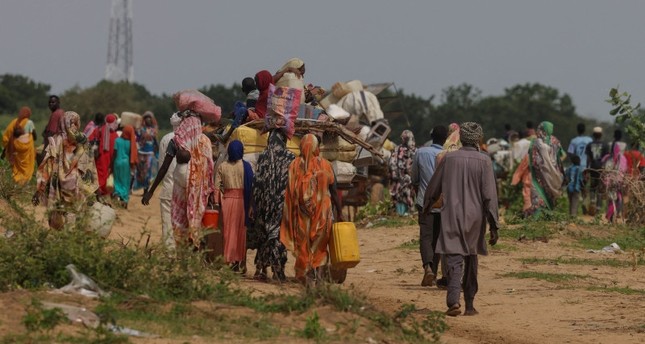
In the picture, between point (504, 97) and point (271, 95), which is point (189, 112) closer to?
point (271, 95)

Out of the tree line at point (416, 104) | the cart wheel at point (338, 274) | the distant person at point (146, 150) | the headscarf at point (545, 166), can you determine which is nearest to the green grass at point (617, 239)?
the headscarf at point (545, 166)

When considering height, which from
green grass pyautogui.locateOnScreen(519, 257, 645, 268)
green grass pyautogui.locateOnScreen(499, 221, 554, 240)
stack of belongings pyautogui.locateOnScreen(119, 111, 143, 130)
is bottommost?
green grass pyautogui.locateOnScreen(519, 257, 645, 268)

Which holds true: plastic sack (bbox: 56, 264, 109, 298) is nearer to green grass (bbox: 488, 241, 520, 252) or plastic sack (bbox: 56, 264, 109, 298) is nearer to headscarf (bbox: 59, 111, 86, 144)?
headscarf (bbox: 59, 111, 86, 144)

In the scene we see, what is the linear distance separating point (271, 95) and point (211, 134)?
3.92ft

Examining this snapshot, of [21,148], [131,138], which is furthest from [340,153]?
[131,138]

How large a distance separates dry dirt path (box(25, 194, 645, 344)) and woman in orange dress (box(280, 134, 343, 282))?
1.34 feet

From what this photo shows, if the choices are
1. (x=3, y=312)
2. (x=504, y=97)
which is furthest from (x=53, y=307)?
(x=504, y=97)

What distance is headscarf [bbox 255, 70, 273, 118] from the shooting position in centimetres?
1497

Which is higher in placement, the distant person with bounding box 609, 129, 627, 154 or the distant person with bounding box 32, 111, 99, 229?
the distant person with bounding box 609, 129, 627, 154

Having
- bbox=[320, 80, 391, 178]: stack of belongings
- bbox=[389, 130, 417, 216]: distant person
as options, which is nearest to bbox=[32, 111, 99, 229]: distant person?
bbox=[389, 130, 417, 216]: distant person

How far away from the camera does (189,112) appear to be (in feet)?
45.4

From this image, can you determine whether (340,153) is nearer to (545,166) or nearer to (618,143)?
(545,166)

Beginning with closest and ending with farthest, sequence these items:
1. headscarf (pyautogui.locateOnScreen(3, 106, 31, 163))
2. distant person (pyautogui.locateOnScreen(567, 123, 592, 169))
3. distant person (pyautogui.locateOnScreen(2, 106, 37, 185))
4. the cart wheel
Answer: the cart wheel, distant person (pyautogui.locateOnScreen(2, 106, 37, 185)), headscarf (pyautogui.locateOnScreen(3, 106, 31, 163)), distant person (pyautogui.locateOnScreen(567, 123, 592, 169))

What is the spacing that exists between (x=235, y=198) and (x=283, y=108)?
95 cm
